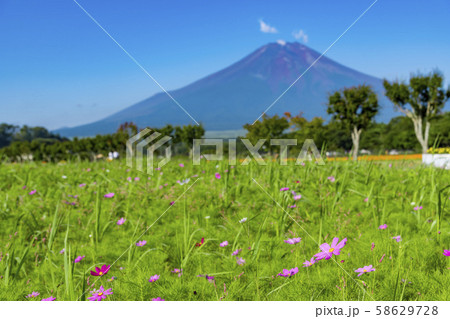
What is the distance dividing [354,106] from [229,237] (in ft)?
132

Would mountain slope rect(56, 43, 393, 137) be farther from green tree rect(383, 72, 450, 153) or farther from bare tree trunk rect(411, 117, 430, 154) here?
green tree rect(383, 72, 450, 153)

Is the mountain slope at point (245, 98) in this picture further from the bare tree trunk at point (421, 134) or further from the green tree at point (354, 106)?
the green tree at point (354, 106)

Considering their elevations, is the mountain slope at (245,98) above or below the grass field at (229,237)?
above

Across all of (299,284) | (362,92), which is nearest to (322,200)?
(299,284)

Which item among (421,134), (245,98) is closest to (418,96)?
(421,134)

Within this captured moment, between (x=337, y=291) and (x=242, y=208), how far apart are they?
2391mm

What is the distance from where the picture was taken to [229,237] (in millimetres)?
3721

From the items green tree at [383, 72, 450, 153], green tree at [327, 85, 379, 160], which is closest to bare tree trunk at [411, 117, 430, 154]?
green tree at [383, 72, 450, 153]

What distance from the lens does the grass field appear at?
8.20 feet

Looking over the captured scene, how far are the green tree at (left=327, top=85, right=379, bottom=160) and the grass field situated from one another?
36.2 metres

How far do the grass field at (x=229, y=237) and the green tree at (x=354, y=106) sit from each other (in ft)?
119

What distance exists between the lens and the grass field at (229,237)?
250 cm

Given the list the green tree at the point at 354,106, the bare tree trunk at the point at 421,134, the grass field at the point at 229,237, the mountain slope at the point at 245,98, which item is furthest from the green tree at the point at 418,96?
the grass field at the point at 229,237
